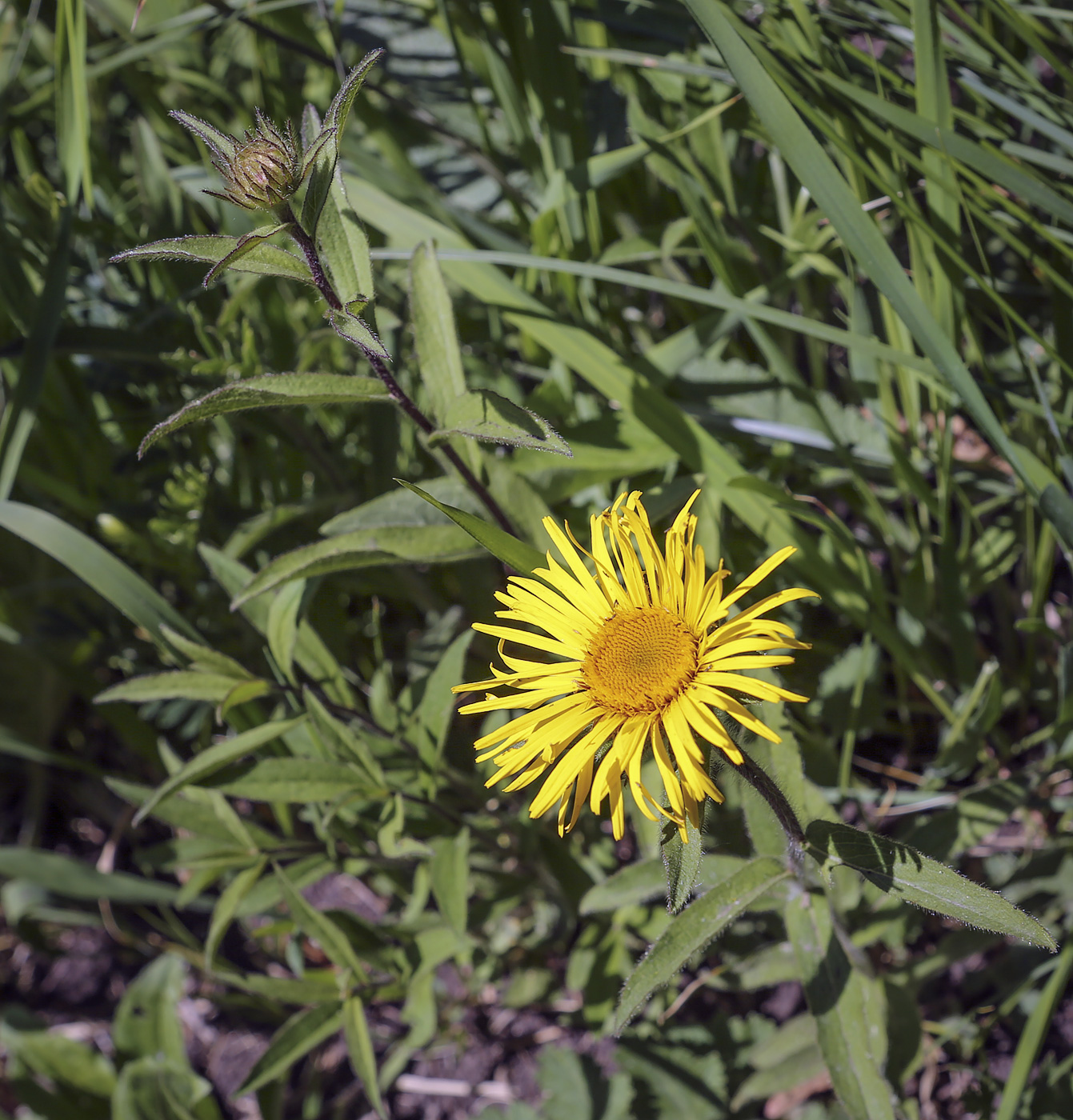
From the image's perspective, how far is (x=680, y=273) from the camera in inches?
87.0

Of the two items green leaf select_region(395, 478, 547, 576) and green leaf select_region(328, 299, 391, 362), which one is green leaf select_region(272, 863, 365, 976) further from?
green leaf select_region(328, 299, 391, 362)

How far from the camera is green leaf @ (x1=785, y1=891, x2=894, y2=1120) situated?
1.39m

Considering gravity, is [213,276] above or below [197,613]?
above

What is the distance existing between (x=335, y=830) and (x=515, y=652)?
1.91 ft

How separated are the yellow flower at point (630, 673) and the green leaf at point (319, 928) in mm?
680

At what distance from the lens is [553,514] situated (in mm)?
2055

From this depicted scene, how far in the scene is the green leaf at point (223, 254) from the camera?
3.75ft

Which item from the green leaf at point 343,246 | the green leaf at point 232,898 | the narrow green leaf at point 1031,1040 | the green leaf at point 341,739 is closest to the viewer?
the green leaf at point 343,246

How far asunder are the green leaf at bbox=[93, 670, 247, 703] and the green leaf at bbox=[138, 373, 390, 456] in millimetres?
553

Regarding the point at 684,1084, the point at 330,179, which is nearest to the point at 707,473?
the point at 330,179

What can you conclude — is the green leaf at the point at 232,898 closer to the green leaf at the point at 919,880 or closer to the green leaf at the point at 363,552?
the green leaf at the point at 363,552

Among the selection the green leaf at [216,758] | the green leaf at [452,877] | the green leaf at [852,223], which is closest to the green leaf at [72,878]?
the green leaf at [216,758]

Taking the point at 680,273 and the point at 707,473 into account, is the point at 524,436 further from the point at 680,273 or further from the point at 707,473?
the point at 680,273

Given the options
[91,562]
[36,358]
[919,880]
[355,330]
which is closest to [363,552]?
[355,330]
